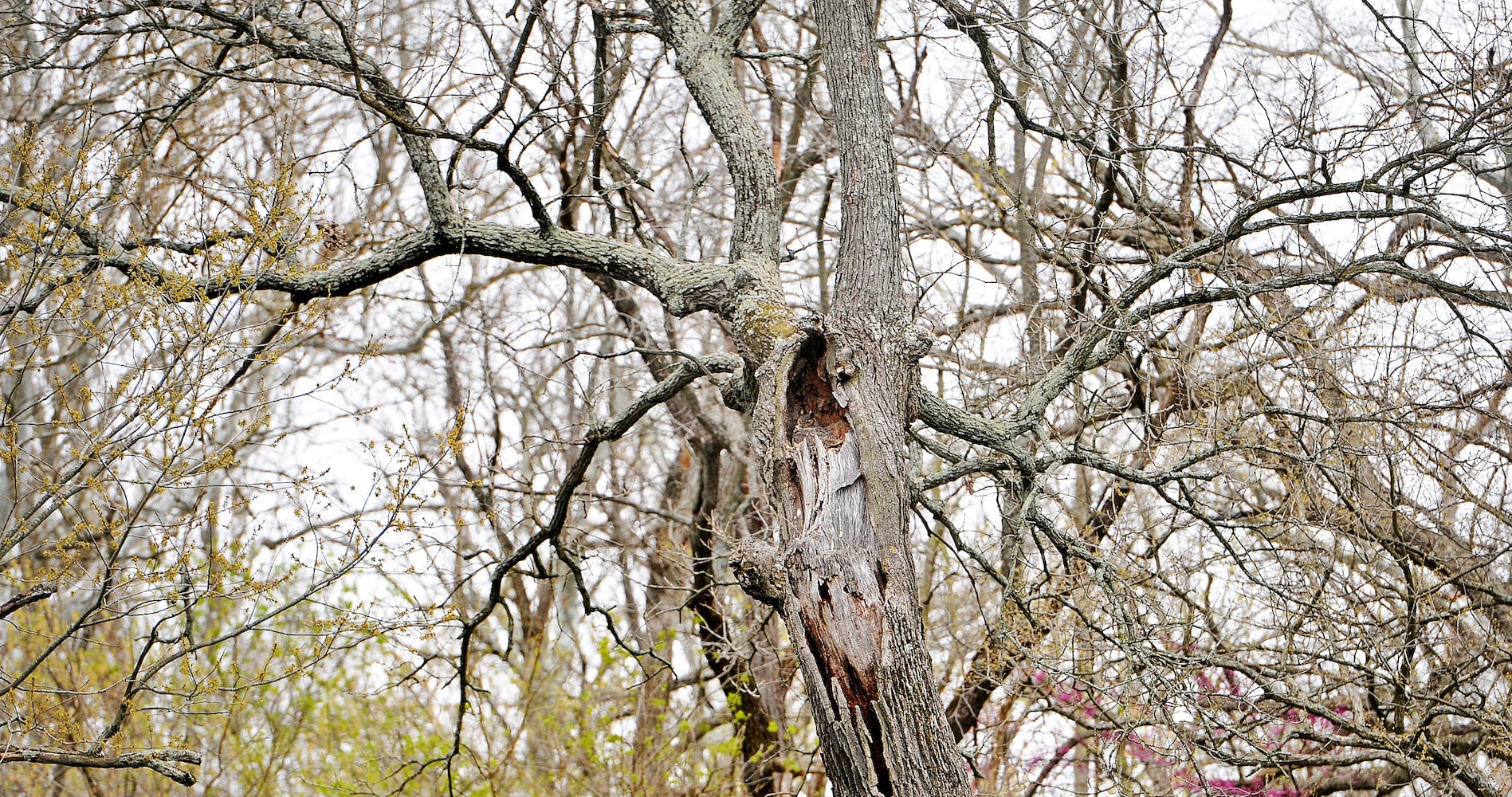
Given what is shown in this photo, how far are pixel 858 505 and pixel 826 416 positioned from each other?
1.17 ft

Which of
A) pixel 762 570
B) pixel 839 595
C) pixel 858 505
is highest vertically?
pixel 858 505

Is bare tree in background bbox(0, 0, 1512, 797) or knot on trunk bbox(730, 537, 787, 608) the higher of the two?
bare tree in background bbox(0, 0, 1512, 797)

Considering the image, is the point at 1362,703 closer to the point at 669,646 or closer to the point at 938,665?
the point at 938,665

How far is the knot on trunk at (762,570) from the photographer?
10.9 ft

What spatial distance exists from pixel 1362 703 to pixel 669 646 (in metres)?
4.19

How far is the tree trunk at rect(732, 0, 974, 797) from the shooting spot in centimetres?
311

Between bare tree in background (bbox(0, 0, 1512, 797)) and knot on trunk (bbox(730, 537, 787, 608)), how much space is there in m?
0.03

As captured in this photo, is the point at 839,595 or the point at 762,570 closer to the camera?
the point at 839,595

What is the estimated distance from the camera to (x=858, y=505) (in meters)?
3.35

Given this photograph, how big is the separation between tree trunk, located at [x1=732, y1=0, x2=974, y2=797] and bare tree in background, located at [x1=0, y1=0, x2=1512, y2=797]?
0.01 meters

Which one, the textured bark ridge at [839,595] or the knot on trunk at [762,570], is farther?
the knot on trunk at [762,570]

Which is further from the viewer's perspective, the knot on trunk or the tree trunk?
the knot on trunk

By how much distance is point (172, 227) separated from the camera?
7.37 m

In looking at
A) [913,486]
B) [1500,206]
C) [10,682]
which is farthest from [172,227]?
[1500,206]
